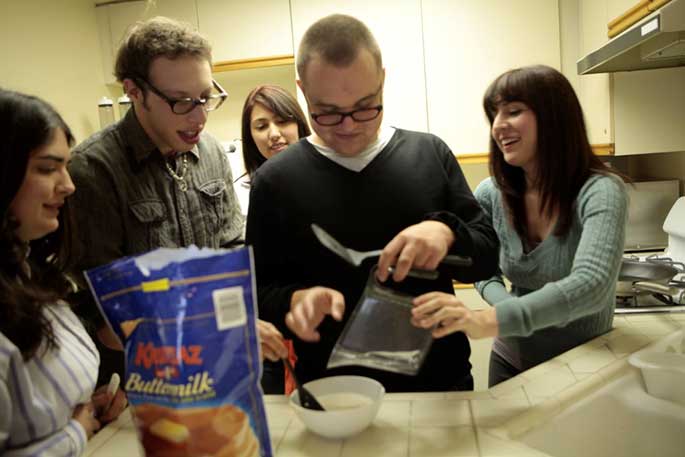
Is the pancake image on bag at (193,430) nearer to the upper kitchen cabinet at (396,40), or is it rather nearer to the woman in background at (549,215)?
the woman in background at (549,215)

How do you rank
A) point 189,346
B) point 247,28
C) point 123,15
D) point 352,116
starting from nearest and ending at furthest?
point 189,346 → point 352,116 → point 247,28 → point 123,15

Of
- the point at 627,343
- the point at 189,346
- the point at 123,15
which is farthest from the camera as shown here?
the point at 123,15

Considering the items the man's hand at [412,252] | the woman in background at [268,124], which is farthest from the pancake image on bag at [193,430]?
the woman in background at [268,124]

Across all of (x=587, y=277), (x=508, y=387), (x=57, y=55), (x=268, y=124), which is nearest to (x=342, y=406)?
(x=508, y=387)

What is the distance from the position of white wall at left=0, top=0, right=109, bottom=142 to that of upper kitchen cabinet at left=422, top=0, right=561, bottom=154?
175 cm

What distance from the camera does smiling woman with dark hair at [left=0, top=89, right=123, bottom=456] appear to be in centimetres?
67

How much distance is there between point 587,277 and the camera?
0.99 meters

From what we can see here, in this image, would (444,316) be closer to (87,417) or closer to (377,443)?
(377,443)

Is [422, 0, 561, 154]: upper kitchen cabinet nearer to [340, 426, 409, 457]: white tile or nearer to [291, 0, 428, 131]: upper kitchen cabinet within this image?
[291, 0, 428, 131]: upper kitchen cabinet

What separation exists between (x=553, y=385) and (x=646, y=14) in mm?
1351

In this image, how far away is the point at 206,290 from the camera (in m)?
0.55

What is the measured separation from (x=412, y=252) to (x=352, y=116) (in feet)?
0.91

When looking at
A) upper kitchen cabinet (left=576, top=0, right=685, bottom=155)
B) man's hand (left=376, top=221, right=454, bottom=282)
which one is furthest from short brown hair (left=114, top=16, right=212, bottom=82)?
upper kitchen cabinet (left=576, top=0, right=685, bottom=155)

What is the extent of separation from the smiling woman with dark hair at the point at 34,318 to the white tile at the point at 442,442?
18.9 inches
